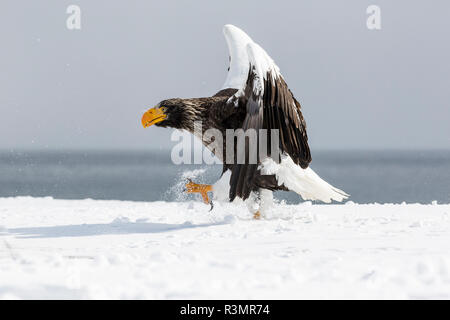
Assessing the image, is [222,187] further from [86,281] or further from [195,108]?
[86,281]

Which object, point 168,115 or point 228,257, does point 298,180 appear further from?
point 228,257

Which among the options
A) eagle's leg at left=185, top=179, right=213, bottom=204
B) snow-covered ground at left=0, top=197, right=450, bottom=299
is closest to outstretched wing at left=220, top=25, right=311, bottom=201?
eagle's leg at left=185, top=179, right=213, bottom=204

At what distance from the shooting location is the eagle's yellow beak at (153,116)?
20.5ft

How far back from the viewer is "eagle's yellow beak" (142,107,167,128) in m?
6.23

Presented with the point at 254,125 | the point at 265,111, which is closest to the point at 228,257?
the point at 254,125

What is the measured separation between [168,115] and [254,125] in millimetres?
1355

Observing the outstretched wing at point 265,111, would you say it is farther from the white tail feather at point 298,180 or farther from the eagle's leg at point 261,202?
the eagle's leg at point 261,202

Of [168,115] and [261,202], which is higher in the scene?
[168,115]

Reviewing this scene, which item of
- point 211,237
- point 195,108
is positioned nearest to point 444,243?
point 211,237

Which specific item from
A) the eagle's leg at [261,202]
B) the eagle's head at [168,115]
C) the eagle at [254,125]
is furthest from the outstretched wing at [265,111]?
the eagle's head at [168,115]

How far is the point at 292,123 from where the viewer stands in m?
5.51

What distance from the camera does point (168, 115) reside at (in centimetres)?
627

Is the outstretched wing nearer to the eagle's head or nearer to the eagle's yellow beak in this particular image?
the eagle's head
